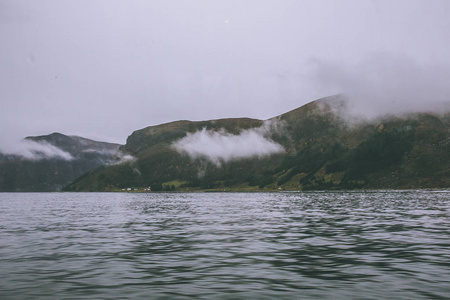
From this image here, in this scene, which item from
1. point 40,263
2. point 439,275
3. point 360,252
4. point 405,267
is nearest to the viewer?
point 439,275

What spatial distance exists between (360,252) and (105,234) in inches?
1085

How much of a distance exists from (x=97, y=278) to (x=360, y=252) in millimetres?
18960

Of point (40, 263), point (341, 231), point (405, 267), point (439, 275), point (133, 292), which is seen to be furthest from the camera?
point (341, 231)

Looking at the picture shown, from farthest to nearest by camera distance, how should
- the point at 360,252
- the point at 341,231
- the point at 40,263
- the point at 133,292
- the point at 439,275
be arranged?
the point at 341,231
the point at 360,252
the point at 40,263
the point at 439,275
the point at 133,292

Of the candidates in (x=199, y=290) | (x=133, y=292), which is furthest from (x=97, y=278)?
(x=199, y=290)

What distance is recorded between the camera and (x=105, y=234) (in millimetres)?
44031

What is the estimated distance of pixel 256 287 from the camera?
19.3 m

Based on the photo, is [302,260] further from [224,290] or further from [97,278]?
[97,278]

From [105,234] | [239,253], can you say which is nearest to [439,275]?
[239,253]

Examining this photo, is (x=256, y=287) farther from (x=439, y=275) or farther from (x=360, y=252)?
(x=360, y=252)

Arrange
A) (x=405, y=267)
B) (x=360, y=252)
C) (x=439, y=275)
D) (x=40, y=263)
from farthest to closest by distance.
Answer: (x=360, y=252)
(x=40, y=263)
(x=405, y=267)
(x=439, y=275)

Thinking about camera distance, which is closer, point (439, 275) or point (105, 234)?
point (439, 275)

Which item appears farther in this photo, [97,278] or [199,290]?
[97,278]

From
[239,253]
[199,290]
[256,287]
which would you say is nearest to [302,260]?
[239,253]
